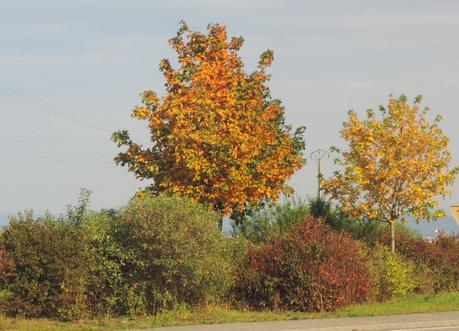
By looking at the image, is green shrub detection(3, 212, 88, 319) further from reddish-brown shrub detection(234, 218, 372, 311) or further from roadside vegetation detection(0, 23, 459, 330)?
reddish-brown shrub detection(234, 218, 372, 311)

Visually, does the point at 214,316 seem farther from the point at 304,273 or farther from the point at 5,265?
the point at 5,265

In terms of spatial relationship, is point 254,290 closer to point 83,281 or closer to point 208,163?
point 83,281

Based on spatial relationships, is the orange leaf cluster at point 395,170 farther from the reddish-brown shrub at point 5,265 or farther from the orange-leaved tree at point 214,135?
the reddish-brown shrub at point 5,265

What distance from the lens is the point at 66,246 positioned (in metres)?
18.4

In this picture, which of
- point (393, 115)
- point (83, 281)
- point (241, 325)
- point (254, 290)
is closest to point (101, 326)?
point (83, 281)

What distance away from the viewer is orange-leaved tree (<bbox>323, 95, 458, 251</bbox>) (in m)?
26.9

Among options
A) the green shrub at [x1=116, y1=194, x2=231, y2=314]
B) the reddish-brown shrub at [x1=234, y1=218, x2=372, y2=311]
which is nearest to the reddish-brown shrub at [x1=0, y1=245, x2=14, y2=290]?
the green shrub at [x1=116, y1=194, x2=231, y2=314]

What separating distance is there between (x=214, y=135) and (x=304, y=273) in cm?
709

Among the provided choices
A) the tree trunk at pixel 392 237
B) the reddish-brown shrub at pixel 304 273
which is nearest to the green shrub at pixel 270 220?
the tree trunk at pixel 392 237

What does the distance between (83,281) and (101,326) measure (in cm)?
148

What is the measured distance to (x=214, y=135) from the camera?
26016 millimetres

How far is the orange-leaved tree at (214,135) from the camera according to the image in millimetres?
26141

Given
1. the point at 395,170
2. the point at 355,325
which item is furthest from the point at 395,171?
the point at 355,325

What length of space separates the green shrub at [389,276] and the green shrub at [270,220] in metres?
4.24
